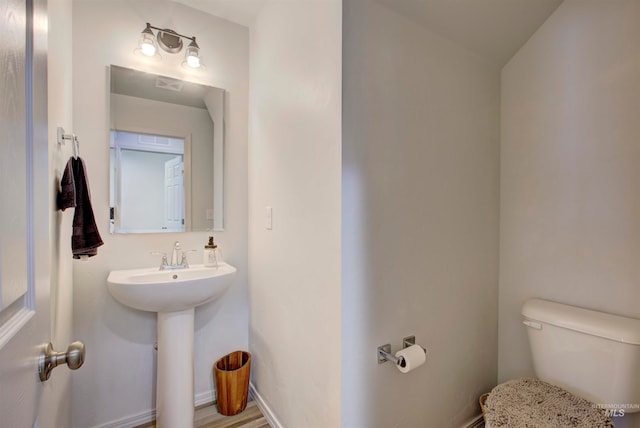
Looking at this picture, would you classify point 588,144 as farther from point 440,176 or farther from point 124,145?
→ point 124,145

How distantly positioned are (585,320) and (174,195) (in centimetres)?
211

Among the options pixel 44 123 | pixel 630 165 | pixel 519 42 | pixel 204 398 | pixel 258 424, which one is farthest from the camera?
pixel 204 398

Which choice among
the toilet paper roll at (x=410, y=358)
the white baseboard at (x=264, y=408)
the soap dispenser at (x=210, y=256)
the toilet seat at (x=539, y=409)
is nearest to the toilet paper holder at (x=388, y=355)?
the toilet paper roll at (x=410, y=358)

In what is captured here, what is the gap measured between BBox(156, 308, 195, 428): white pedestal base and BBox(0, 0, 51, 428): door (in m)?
0.97

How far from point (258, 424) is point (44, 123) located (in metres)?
1.71

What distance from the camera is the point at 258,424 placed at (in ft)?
5.23

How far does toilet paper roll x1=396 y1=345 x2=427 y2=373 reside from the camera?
1.09 m

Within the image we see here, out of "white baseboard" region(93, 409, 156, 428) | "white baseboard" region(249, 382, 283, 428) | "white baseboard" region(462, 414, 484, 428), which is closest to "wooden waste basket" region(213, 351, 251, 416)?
"white baseboard" region(249, 382, 283, 428)

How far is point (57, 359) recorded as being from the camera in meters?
0.57

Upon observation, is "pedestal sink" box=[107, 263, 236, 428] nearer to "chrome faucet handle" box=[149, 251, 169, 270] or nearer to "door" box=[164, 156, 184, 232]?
"chrome faucet handle" box=[149, 251, 169, 270]

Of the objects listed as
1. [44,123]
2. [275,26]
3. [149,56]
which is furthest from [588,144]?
[149,56]

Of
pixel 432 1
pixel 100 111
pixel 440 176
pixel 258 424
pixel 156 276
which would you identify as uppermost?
pixel 432 1

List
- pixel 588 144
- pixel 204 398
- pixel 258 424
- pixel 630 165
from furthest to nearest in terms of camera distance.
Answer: pixel 204 398 < pixel 258 424 < pixel 588 144 < pixel 630 165

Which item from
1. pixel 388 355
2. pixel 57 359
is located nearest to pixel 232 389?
pixel 388 355
